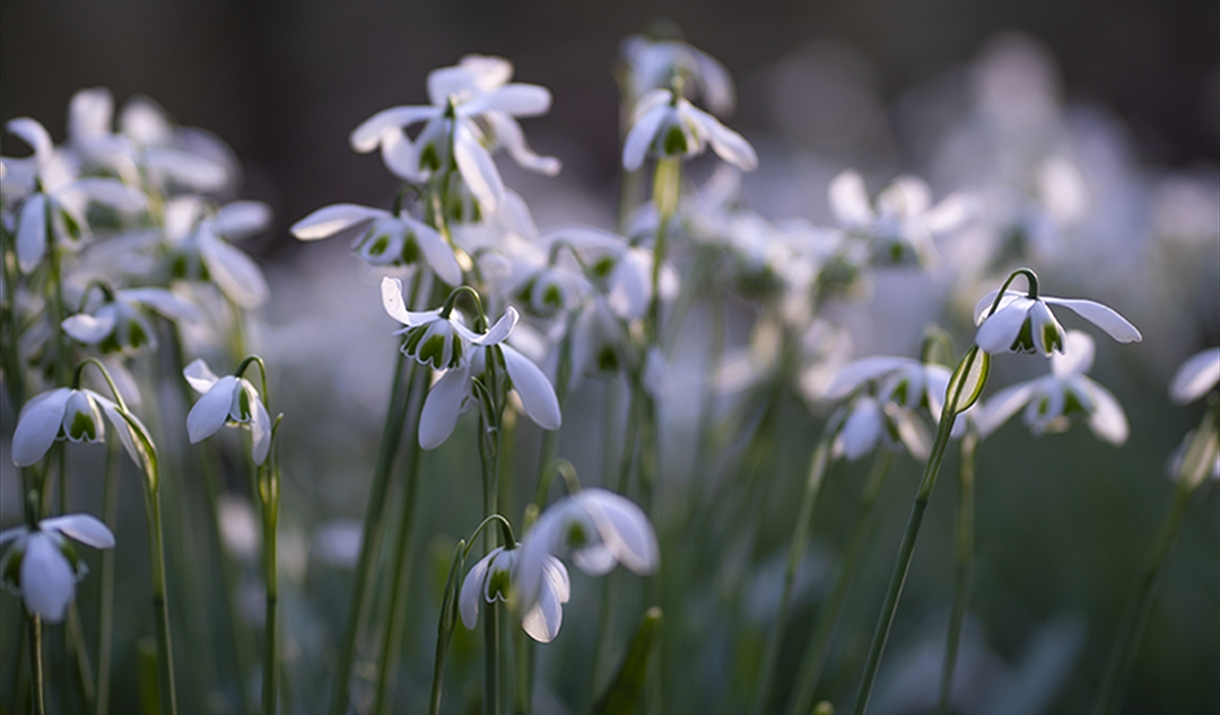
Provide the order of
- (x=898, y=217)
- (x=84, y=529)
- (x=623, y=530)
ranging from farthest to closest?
(x=898, y=217) → (x=84, y=529) → (x=623, y=530)

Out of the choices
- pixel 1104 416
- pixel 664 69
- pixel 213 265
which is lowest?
pixel 1104 416

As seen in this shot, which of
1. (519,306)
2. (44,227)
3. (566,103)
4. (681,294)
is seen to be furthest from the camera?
(566,103)

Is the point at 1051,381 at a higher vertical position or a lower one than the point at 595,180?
lower

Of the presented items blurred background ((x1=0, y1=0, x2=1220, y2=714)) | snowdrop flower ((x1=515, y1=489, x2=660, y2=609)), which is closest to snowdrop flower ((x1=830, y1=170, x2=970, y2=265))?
blurred background ((x1=0, y1=0, x2=1220, y2=714))

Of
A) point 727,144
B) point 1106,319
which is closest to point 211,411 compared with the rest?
point 727,144

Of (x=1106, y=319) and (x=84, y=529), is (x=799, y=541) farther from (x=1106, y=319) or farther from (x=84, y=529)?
(x=84, y=529)

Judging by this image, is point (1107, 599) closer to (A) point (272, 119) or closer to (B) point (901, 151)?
(B) point (901, 151)

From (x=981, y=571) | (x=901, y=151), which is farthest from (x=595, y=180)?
(x=981, y=571)
